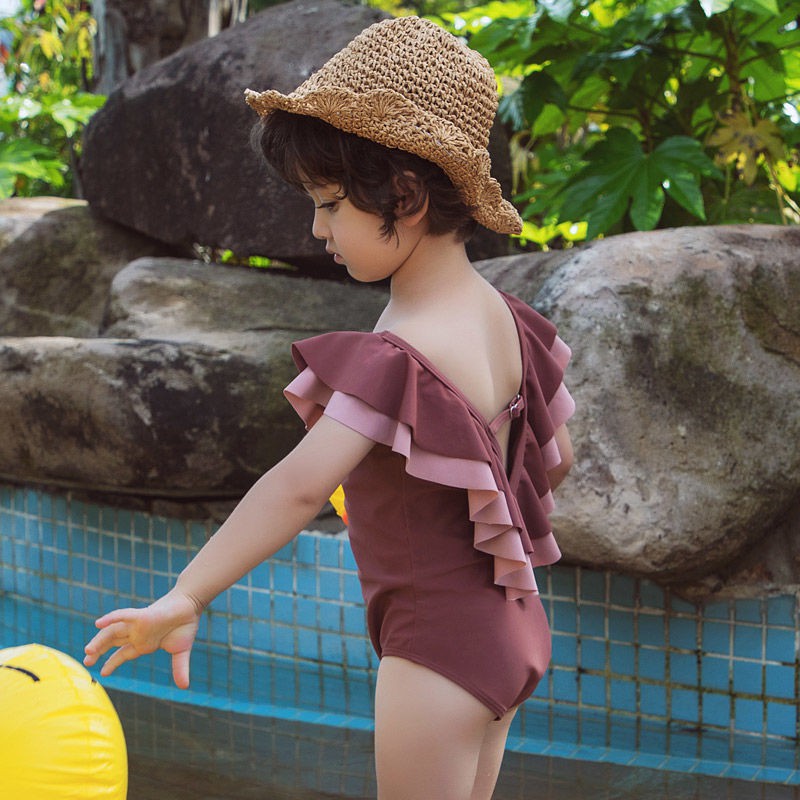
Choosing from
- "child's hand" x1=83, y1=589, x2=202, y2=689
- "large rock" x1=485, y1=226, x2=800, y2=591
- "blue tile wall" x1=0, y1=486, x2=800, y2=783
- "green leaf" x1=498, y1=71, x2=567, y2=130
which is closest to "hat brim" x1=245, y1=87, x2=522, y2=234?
"child's hand" x1=83, y1=589, x2=202, y2=689

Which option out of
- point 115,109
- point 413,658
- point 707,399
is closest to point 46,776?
point 413,658

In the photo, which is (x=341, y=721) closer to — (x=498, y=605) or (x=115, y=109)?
(x=498, y=605)

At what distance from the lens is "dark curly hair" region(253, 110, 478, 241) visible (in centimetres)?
149

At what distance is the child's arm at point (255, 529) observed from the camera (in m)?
1.38

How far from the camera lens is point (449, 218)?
155cm

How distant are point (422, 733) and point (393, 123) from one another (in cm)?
78

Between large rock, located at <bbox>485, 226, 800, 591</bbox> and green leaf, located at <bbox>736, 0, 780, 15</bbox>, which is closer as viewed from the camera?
large rock, located at <bbox>485, 226, 800, 591</bbox>

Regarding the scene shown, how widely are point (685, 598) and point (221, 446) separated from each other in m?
1.42

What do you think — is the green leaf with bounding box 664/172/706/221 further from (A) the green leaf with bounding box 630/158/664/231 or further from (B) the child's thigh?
(B) the child's thigh

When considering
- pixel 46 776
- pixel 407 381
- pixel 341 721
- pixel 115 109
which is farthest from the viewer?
pixel 115 109

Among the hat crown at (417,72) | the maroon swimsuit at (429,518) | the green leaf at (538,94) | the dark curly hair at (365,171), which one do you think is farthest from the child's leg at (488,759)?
the green leaf at (538,94)

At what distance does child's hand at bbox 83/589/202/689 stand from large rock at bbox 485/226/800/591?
1315 millimetres

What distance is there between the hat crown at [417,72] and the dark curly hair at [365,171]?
57mm

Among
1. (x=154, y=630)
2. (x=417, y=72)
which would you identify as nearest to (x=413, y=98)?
(x=417, y=72)
